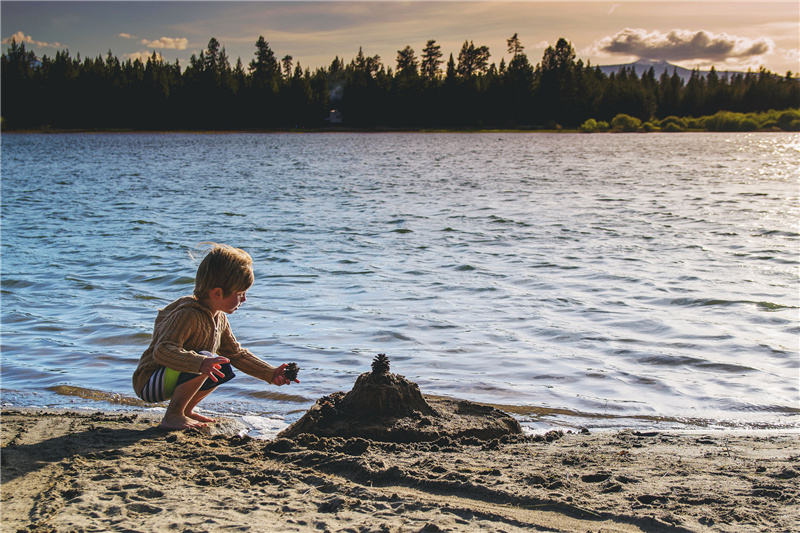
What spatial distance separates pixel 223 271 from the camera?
3691mm

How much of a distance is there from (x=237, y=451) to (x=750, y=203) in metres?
18.0

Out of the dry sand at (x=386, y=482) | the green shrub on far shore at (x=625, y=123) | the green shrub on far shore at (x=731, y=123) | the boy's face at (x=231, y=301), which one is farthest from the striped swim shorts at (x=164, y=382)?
the green shrub on far shore at (x=625, y=123)

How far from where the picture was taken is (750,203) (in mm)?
17703

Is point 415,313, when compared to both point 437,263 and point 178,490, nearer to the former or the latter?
point 437,263

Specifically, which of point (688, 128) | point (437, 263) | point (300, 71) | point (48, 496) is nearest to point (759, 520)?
point (48, 496)

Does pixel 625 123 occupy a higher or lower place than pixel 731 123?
higher

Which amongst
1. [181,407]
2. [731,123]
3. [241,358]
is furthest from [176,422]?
[731,123]

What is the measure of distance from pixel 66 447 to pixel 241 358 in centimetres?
111

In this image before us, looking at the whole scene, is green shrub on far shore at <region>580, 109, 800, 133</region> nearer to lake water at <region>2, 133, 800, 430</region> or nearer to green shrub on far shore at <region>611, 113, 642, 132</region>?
green shrub on far shore at <region>611, 113, 642, 132</region>

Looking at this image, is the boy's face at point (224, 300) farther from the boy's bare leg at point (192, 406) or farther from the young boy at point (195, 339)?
the boy's bare leg at point (192, 406)

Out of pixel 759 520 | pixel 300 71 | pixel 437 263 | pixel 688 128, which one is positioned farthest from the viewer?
pixel 300 71

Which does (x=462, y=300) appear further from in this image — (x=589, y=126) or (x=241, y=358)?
(x=589, y=126)

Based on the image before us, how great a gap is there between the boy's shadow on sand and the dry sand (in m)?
0.01

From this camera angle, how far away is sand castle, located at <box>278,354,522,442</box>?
374 cm
